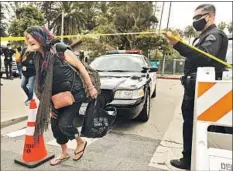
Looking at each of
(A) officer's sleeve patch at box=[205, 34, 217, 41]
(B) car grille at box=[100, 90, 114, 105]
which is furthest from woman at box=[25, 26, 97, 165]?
(A) officer's sleeve patch at box=[205, 34, 217, 41]

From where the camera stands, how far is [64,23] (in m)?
1.00

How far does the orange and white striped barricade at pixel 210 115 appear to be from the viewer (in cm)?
88

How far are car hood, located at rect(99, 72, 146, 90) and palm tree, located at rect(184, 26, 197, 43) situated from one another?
405mm

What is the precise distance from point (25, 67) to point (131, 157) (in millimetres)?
1767

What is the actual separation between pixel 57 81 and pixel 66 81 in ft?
0.13

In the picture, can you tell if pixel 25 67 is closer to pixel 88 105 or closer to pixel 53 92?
pixel 53 92

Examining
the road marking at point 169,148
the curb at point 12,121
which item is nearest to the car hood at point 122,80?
the road marking at point 169,148

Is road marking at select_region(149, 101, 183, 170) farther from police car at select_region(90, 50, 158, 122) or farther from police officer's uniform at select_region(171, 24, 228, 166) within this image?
police officer's uniform at select_region(171, 24, 228, 166)

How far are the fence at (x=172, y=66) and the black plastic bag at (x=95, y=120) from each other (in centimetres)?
30

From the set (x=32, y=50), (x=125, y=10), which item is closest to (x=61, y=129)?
(x=32, y=50)

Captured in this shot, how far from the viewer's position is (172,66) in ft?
3.90

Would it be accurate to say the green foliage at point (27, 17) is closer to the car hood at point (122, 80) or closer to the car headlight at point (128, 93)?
the car hood at point (122, 80)

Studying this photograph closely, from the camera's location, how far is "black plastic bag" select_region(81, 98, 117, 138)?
1.14m

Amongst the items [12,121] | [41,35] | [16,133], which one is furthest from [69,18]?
[12,121]
